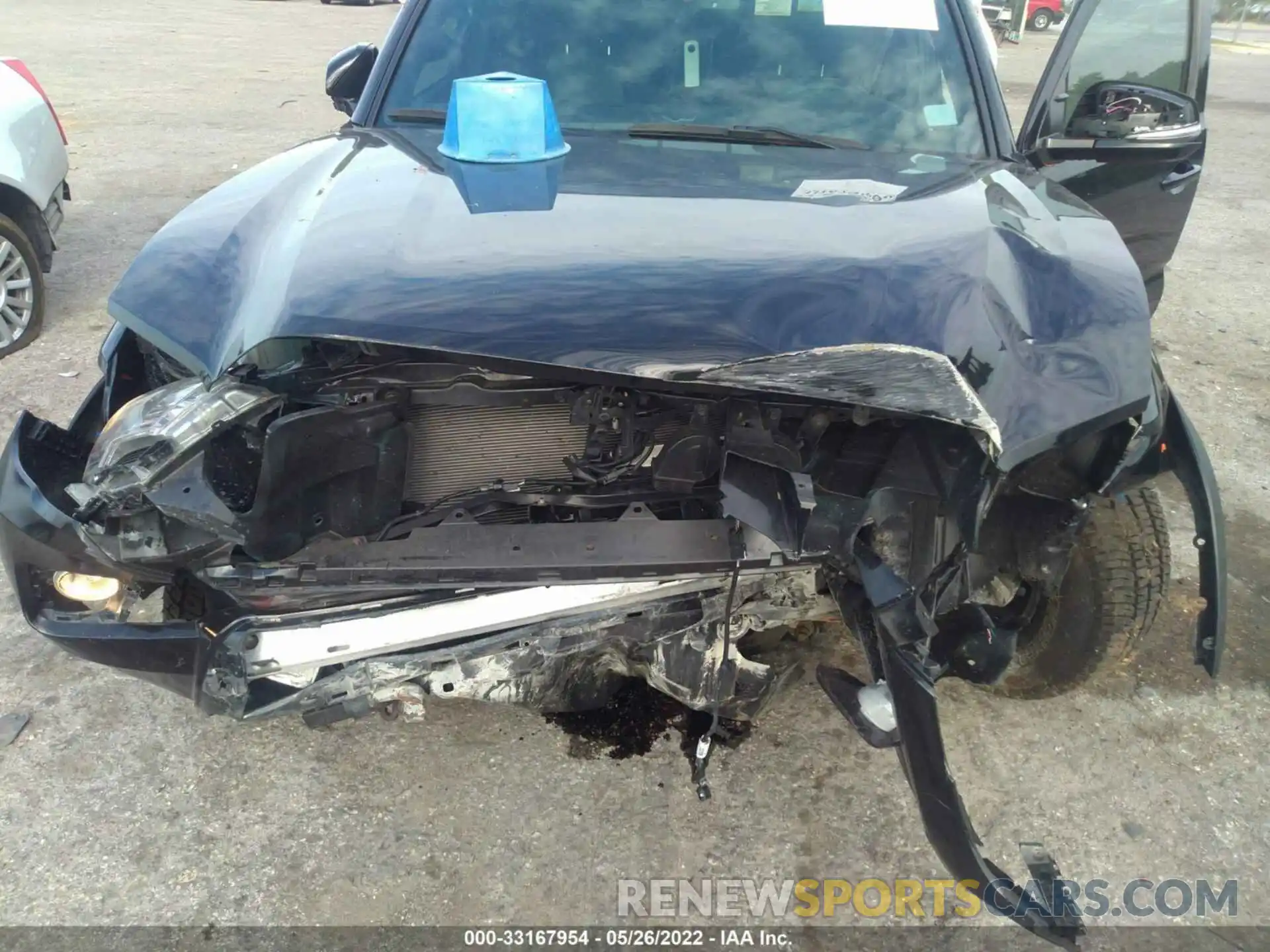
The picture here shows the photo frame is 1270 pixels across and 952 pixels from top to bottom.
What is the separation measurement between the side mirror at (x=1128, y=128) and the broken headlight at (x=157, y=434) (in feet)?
7.52

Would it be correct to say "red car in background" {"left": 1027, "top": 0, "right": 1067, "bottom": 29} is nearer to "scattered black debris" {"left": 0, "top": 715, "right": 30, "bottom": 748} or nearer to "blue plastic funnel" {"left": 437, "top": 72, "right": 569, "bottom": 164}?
"blue plastic funnel" {"left": 437, "top": 72, "right": 569, "bottom": 164}

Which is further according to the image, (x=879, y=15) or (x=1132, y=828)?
(x=879, y=15)

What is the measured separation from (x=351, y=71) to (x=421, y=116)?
514 mm

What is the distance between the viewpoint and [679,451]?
6.15ft

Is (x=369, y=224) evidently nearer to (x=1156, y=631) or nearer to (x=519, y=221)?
(x=519, y=221)

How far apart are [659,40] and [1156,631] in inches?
92.1

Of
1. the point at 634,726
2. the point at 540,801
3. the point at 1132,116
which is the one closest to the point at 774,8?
the point at 1132,116

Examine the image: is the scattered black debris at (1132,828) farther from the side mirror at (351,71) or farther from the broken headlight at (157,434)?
the side mirror at (351,71)

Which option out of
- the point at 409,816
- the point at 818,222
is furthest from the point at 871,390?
the point at 409,816

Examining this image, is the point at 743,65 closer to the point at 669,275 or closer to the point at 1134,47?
the point at 669,275

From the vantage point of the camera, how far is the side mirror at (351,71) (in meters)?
3.12

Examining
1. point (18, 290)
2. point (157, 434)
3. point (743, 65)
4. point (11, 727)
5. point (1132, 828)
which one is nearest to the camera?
point (157, 434)

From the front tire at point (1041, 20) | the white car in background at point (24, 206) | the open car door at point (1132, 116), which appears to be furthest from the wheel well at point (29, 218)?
the front tire at point (1041, 20)

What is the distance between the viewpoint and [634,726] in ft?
7.86
